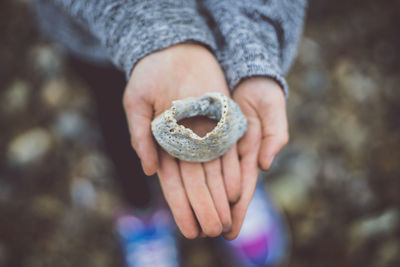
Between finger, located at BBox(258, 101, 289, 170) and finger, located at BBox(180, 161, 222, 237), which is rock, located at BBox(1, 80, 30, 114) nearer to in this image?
finger, located at BBox(180, 161, 222, 237)

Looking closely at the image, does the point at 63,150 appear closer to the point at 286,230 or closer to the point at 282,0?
the point at 286,230

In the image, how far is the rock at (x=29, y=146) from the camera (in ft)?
7.98

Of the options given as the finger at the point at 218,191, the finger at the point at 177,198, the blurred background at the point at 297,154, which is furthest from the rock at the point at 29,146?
the finger at the point at 218,191

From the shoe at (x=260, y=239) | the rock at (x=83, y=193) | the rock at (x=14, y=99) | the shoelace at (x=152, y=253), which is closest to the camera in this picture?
the shoe at (x=260, y=239)

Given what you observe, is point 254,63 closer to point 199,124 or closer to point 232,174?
point 199,124

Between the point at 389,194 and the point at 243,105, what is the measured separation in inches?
67.6

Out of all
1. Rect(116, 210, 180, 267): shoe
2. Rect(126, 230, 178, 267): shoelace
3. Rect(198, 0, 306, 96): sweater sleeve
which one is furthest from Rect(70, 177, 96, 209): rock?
Rect(198, 0, 306, 96): sweater sleeve

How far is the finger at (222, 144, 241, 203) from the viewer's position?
4.00 feet

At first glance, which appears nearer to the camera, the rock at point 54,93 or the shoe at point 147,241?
the shoe at point 147,241

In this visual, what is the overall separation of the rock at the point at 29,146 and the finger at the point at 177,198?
1.68 m

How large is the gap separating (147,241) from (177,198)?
45.4 inches

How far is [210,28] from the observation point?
55.7 inches

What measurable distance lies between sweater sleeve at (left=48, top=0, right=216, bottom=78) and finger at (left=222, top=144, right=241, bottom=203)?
518mm

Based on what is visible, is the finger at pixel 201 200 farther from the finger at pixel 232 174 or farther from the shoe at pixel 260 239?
the shoe at pixel 260 239
